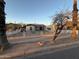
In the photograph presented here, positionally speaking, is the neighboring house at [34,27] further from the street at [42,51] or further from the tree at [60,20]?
the street at [42,51]

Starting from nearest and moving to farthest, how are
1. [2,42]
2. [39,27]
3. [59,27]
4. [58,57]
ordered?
[58,57], [2,42], [59,27], [39,27]

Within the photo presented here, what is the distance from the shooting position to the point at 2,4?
18.8 meters

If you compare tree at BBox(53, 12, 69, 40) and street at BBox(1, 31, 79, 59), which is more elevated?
tree at BBox(53, 12, 69, 40)

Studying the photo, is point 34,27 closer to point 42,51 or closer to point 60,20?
point 60,20

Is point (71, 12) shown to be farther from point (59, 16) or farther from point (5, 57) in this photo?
point (5, 57)

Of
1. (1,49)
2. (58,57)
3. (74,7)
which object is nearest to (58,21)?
(74,7)

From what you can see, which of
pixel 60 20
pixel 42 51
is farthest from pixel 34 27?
pixel 42 51

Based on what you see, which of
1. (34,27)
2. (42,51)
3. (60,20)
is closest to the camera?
(42,51)

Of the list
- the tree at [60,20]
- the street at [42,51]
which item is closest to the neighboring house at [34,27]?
the tree at [60,20]

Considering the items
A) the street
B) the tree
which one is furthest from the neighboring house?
the street

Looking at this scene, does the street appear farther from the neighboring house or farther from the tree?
the neighboring house

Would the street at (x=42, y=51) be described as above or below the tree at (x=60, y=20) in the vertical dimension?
below

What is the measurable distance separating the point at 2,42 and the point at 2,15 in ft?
7.06

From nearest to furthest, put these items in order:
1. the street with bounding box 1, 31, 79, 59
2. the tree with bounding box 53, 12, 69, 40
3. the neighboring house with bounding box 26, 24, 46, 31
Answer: the street with bounding box 1, 31, 79, 59, the tree with bounding box 53, 12, 69, 40, the neighboring house with bounding box 26, 24, 46, 31
